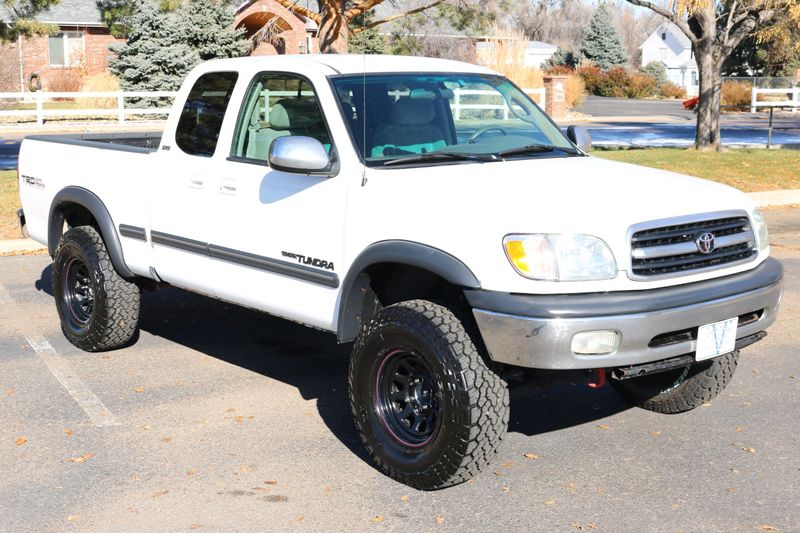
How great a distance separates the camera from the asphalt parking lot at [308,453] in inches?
182

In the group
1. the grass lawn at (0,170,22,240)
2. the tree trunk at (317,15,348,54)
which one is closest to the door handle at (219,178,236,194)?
the grass lawn at (0,170,22,240)

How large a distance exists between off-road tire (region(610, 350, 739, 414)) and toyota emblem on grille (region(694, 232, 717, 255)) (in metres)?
Result: 1.03

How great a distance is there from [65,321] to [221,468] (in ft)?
9.24

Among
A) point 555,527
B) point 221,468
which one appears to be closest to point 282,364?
point 221,468

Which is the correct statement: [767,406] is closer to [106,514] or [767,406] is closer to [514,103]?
[514,103]

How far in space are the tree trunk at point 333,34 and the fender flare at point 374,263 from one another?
14112 mm

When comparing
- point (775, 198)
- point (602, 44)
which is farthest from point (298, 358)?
point (602, 44)

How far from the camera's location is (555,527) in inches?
177

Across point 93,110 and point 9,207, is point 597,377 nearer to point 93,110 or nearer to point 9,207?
point 9,207

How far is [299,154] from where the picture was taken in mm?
5246

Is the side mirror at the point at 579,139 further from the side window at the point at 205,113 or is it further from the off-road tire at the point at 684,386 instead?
the side window at the point at 205,113

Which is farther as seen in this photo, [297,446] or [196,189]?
[196,189]

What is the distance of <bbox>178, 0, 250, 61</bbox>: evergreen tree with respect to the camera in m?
34.9

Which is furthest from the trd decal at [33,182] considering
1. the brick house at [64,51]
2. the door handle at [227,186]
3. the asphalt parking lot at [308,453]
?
the brick house at [64,51]
